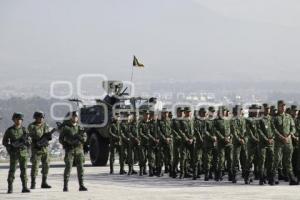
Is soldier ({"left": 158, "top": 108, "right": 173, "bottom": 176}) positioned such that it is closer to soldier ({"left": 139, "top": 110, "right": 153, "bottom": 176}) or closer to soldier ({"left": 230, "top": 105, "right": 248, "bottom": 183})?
soldier ({"left": 139, "top": 110, "right": 153, "bottom": 176})

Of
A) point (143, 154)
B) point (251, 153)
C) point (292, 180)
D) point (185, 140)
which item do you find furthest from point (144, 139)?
point (292, 180)

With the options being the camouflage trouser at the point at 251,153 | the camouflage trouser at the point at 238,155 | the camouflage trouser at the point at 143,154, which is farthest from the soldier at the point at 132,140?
the camouflage trouser at the point at 251,153

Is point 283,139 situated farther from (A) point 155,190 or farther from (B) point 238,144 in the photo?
(A) point 155,190

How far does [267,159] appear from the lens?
19.4 m

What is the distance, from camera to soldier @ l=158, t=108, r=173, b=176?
22.7 m

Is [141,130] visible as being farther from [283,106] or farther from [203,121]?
[283,106]

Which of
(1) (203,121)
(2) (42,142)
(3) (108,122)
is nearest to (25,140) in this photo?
(2) (42,142)

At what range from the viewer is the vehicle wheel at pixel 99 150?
2923cm

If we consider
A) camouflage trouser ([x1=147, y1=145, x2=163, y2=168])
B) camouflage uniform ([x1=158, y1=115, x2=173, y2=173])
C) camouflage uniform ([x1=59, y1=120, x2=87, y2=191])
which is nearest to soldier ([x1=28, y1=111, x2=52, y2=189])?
camouflage uniform ([x1=59, y1=120, x2=87, y2=191])

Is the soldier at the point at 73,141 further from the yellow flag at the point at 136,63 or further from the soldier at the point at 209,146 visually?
the yellow flag at the point at 136,63

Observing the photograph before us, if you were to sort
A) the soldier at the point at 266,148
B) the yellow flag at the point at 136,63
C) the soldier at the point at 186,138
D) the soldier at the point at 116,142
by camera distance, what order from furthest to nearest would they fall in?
1. the yellow flag at the point at 136,63
2. the soldier at the point at 116,142
3. the soldier at the point at 186,138
4. the soldier at the point at 266,148

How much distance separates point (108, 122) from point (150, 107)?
5.91 feet

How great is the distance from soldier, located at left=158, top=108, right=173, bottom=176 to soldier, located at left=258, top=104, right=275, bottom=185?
3786 mm

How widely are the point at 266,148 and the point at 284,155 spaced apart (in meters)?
0.50
